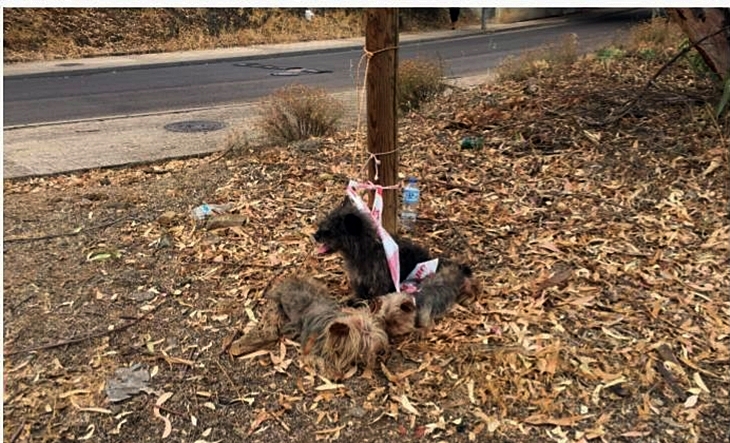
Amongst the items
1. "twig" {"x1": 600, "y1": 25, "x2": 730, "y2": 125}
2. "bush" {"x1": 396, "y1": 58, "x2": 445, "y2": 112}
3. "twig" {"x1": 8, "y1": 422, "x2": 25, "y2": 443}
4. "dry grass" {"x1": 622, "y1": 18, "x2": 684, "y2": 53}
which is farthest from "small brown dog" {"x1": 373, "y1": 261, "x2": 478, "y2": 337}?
"dry grass" {"x1": 622, "y1": 18, "x2": 684, "y2": 53}

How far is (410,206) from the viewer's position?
180 inches

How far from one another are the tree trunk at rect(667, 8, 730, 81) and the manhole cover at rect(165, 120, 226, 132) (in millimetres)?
6009

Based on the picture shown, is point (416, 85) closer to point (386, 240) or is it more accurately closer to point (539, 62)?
point (539, 62)

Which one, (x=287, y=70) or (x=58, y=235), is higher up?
(x=287, y=70)

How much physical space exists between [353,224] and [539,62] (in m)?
6.50

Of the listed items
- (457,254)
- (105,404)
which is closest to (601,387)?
(457,254)

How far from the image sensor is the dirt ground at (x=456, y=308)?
2854 millimetres

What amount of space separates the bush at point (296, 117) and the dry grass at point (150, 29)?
1444 cm

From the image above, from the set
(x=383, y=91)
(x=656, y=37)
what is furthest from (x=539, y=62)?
(x=383, y=91)

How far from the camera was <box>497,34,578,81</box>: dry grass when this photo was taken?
8.40 metres

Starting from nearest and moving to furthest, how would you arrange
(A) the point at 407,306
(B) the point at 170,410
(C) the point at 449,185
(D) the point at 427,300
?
(B) the point at 170,410
(A) the point at 407,306
(D) the point at 427,300
(C) the point at 449,185

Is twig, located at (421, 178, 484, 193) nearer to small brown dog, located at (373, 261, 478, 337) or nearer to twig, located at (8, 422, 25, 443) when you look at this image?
small brown dog, located at (373, 261, 478, 337)

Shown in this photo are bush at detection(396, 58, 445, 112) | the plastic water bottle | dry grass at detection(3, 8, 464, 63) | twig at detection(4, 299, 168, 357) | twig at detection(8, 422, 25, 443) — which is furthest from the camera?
dry grass at detection(3, 8, 464, 63)

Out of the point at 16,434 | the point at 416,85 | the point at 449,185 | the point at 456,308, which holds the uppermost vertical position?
the point at 416,85
